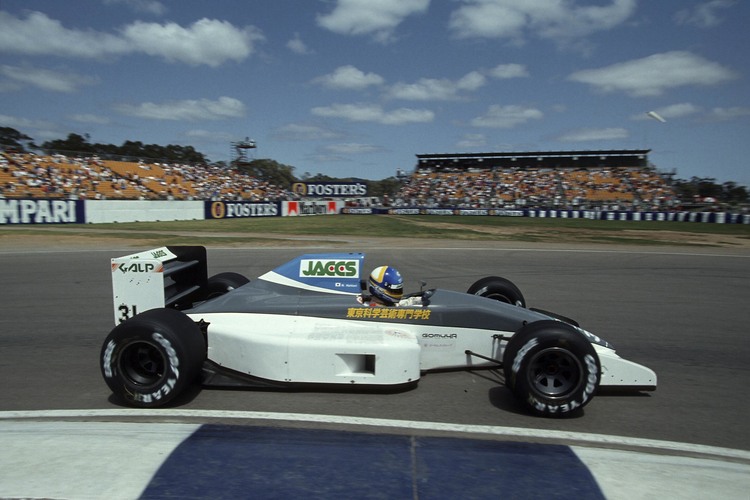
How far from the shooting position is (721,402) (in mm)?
4320

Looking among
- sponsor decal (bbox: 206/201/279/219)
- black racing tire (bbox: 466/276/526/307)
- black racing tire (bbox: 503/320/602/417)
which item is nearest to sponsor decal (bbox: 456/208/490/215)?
sponsor decal (bbox: 206/201/279/219)

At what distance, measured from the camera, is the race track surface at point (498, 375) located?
3.96 meters

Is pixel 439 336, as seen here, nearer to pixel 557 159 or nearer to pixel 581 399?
pixel 581 399

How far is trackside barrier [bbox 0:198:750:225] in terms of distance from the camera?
29.0 m

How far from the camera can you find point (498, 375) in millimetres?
4824

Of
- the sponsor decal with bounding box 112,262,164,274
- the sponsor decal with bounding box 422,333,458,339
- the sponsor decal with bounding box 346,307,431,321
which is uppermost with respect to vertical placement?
the sponsor decal with bounding box 112,262,164,274

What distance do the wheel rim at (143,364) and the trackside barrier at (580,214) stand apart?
152 feet

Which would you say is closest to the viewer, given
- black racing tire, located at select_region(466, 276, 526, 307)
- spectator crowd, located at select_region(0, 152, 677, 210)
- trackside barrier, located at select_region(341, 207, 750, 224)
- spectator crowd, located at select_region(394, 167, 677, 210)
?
black racing tire, located at select_region(466, 276, 526, 307)

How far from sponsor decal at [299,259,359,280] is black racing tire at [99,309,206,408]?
1.60 meters

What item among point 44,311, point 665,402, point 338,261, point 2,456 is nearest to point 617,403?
point 665,402

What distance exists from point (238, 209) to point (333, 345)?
41124 millimetres

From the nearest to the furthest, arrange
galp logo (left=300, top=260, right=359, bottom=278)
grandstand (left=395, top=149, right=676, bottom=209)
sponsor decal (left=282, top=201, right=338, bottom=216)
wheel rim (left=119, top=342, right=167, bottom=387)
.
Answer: wheel rim (left=119, top=342, right=167, bottom=387) < galp logo (left=300, top=260, right=359, bottom=278) < sponsor decal (left=282, top=201, right=338, bottom=216) < grandstand (left=395, top=149, right=676, bottom=209)

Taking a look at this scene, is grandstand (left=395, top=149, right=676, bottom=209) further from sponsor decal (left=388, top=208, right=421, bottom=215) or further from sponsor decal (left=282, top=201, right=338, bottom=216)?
sponsor decal (left=282, top=201, right=338, bottom=216)

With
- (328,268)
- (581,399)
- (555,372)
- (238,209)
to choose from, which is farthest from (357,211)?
(581,399)
